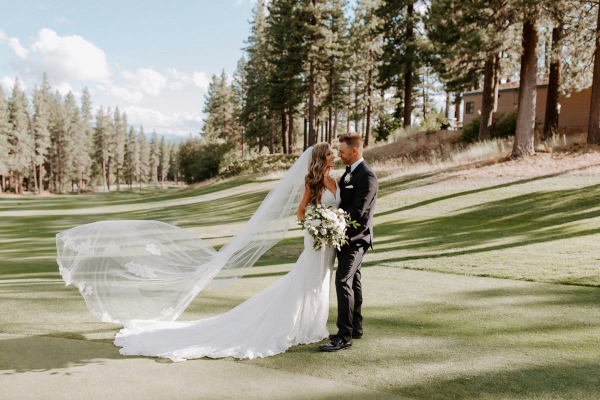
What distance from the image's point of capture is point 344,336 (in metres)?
4.91

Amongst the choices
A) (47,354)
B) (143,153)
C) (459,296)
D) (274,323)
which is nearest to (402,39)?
(459,296)

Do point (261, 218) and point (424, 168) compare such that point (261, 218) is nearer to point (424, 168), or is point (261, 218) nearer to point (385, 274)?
point (385, 274)

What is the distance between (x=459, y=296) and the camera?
722 centimetres

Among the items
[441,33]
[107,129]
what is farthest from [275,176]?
[107,129]

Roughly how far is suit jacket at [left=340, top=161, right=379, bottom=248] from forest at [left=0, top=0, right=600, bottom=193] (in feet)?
49.3

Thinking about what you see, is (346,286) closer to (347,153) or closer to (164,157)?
(347,153)

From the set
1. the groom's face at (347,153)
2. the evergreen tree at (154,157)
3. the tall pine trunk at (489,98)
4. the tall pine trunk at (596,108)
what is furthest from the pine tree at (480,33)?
the evergreen tree at (154,157)

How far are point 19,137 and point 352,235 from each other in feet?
231

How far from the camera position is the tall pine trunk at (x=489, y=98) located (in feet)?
76.4

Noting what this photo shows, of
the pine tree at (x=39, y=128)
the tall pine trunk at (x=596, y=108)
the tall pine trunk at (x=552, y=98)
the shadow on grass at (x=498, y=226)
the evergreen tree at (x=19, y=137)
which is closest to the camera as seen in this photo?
the shadow on grass at (x=498, y=226)

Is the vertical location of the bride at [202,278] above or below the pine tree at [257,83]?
below

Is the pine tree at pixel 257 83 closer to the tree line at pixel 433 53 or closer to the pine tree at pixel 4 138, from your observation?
A: the tree line at pixel 433 53

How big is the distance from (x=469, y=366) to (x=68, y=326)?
16.6 ft

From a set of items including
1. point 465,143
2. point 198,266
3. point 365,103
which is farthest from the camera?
point 365,103
